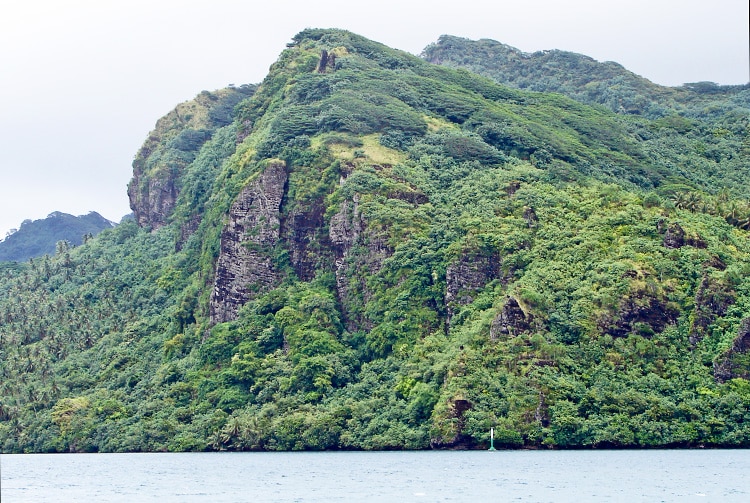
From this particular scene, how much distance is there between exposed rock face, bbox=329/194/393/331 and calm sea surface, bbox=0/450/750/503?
24.8 meters

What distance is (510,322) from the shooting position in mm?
93500

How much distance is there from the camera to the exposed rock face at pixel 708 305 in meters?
93.4

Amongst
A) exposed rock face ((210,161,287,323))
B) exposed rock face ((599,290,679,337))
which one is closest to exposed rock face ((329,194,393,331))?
exposed rock face ((210,161,287,323))

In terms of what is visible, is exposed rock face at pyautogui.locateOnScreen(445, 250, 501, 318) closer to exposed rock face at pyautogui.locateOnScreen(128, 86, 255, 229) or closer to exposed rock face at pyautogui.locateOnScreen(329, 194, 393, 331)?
exposed rock face at pyautogui.locateOnScreen(329, 194, 393, 331)

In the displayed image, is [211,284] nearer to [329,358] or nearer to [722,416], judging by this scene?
[329,358]

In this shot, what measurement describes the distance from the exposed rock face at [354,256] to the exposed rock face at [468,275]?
8.37 metres

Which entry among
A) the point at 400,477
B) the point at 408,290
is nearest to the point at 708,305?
the point at 408,290

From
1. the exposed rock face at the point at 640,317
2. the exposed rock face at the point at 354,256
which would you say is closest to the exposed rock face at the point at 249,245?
the exposed rock face at the point at 354,256

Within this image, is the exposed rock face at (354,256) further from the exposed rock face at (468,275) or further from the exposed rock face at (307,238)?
the exposed rock face at (468,275)

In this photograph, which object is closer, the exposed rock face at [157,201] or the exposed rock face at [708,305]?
the exposed rock face at [708,305]

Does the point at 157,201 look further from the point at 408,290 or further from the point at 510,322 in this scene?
the point at 510,322

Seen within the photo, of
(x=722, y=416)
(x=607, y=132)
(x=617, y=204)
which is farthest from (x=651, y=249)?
(x=607, y=132)

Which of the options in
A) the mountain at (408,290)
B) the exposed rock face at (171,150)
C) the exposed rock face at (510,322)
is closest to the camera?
the mountain at (408,290)

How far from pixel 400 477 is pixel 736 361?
35.8 m
